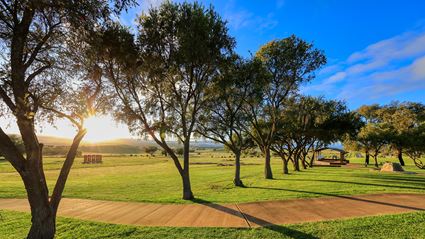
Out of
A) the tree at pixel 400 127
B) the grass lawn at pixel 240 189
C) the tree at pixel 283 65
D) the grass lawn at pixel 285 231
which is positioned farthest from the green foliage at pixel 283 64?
the tree at pixel 400 127

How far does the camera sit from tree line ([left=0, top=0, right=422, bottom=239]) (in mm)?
7449

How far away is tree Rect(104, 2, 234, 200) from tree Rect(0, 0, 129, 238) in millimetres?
2968

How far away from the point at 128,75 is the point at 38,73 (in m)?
5.32

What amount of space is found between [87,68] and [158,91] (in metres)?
5.12

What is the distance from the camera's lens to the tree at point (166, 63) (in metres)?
13.4

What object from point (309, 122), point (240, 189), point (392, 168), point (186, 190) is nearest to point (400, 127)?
point (392, 168)

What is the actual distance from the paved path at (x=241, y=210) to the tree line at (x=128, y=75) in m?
2.97

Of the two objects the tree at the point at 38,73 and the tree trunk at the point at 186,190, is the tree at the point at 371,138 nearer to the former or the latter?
the tree trunk at the point at 186,190

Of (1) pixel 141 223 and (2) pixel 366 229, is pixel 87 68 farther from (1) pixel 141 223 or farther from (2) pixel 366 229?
(2) pixel 366 229

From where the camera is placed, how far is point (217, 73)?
17.7 metres

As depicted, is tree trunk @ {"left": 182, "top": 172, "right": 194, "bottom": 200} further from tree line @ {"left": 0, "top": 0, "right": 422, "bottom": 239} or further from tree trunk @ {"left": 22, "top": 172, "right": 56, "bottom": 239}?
tree trunk @ {"left": 22, "top": 172, "right": 56, "bottom": 239}

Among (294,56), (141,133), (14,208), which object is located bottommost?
(14,208)

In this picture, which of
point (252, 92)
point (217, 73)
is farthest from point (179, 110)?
point (252, 92)

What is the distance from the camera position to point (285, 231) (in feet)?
26.3
